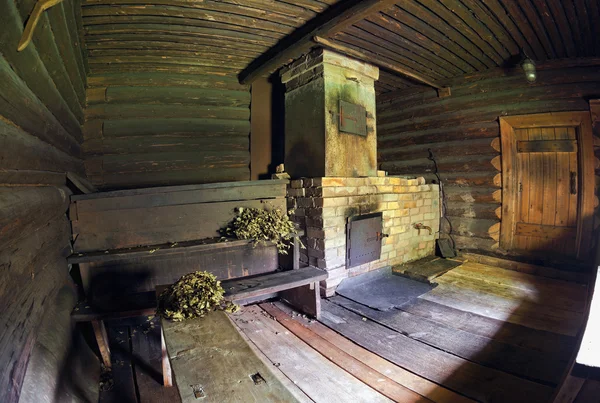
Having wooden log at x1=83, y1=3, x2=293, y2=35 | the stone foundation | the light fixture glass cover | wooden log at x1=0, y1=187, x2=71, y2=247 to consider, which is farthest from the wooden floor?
wooden log at x1=83, y1=3, x2=293, y2=35

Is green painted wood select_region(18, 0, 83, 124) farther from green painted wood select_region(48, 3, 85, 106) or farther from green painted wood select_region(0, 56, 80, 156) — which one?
green painted wood select_region(0, 56, 80, 156)

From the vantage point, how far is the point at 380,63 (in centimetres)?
433

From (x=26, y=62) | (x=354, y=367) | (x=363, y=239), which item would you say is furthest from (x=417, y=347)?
(x=26, y=62)

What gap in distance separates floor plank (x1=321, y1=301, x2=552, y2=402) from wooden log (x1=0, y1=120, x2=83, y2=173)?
2895mm

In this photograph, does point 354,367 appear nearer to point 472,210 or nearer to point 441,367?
point 441,367

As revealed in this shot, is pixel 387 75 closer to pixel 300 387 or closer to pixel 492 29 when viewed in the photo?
pixel 492 29

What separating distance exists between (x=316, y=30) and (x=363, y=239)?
2.77 m

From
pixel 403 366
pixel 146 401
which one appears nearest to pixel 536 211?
pixel 403 366

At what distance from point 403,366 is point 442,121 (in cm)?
481

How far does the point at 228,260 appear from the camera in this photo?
12.1 feet

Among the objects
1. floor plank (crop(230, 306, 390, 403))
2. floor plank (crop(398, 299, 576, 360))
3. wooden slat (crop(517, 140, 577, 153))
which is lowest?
floor plank (crop(230, 306, 390, 403))

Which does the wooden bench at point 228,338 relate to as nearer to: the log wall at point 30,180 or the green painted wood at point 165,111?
the log wall at point 30,180

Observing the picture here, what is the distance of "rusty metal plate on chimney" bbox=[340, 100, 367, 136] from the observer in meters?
4.13

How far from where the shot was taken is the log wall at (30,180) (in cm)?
143
